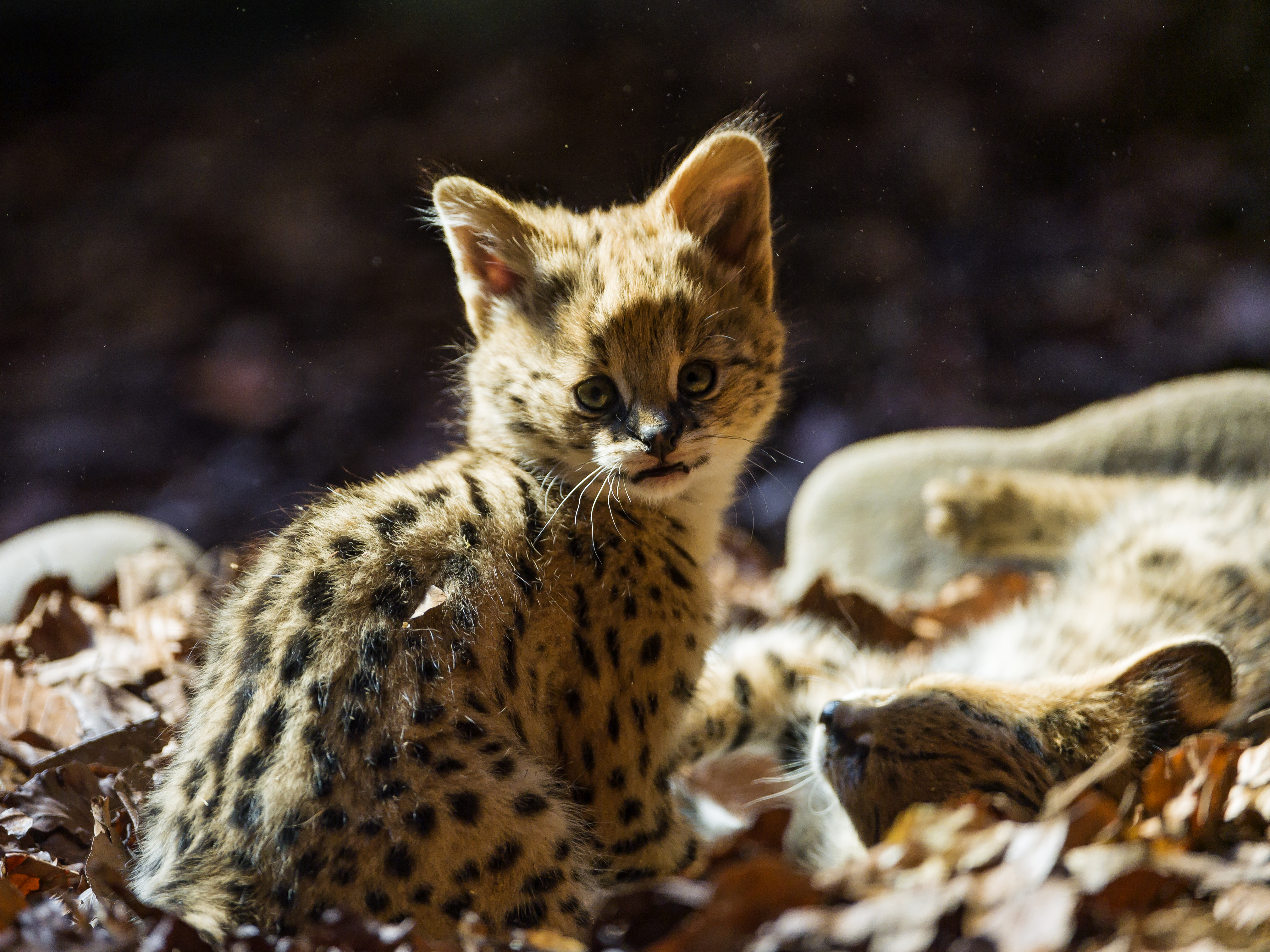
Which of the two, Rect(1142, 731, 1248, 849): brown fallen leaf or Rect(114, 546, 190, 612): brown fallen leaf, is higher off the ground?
Rect(114, 546, 190, 612): brown fallen leaf

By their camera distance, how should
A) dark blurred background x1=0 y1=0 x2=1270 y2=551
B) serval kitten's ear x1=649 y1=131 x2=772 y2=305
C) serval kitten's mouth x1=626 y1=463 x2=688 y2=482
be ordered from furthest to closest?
dark blurred background x1=0 y1=0 x2=1270 y2=551 < serval kitten's ear x1=649 y1=131 x2=772 y2=305 < serval kitten's mouth x1=626 y1=463 x2=688 y2=482

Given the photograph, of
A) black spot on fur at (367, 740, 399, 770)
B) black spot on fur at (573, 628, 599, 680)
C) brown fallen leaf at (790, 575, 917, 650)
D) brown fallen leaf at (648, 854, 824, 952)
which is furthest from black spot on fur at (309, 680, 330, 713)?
brown fallen leaf at (790, 575, 917, 650)

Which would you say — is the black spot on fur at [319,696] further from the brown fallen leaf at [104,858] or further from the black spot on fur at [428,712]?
the brown fallen leaf at [104,858]

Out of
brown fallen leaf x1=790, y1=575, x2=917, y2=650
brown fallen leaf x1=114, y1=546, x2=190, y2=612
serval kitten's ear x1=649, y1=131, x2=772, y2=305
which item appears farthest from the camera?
brown fallen leaf x1=114, y1=546, x2=190, y2=612

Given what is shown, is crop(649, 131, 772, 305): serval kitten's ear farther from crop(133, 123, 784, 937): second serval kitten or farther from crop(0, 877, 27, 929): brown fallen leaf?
crop(0, 877, 27, 929): brown fallen leaf

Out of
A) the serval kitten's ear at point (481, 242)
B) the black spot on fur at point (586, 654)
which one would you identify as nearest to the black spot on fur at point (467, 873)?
the black spot on fur at point (586, 654)

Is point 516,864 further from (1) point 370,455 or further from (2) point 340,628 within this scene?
(1) point 370,455

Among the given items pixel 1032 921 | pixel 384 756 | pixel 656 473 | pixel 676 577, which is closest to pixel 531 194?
pixel 656 473

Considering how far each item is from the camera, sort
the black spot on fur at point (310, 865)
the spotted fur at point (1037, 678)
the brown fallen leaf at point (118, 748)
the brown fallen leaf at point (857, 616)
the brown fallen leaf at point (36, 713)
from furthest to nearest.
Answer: the brown fallen leaf at point (857, 616), the brown fallen leaf at point (36, 713), the brown fallen leaf at point (118, 748), the spotted fur at point (1037, 678), the black spot on fur at point (310, 865)

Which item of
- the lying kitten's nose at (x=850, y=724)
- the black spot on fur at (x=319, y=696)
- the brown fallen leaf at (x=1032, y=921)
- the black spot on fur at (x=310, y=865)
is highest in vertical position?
the black spot on fur at (x=319, y=696)
